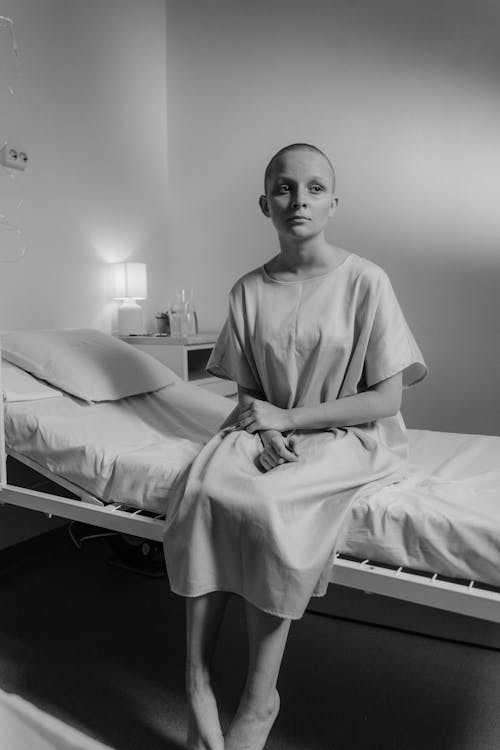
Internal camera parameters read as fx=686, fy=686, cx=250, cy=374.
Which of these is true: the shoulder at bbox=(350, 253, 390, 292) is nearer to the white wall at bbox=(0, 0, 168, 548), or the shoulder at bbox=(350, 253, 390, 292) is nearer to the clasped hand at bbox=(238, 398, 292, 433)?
the clasped hand at bbox=(238, 398, 292, 433)

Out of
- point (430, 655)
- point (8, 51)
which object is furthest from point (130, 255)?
point (430, 655)

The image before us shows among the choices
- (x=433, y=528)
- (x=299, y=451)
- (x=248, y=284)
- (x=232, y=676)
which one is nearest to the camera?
(x=433, y=528)

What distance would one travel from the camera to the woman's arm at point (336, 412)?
140 cm

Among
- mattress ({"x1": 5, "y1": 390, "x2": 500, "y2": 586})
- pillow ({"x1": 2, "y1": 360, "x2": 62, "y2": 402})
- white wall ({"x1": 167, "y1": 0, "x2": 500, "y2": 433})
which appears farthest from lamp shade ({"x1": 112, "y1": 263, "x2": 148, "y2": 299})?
pillow ({"x1": 2, "y1": 360, "x2": 62, "y2": 402})

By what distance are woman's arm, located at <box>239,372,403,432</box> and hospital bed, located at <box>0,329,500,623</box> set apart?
0.16 m

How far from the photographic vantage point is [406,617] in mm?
1961

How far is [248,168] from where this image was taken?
336 cm

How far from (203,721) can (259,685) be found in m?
0.13

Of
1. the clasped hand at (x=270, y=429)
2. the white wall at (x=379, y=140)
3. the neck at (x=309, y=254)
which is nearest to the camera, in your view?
the clasped hand at (x=270, y=429)

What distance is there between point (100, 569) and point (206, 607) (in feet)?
3.83

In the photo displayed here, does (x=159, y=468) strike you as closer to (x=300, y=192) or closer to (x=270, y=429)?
(x=270, y=429)

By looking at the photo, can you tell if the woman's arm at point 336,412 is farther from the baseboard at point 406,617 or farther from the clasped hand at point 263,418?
the baseboard at point 406,617

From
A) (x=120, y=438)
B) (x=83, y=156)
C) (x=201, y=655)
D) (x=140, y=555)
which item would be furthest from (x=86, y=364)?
(x=83, y=156)

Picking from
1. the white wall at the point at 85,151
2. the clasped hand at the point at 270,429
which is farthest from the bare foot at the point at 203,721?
the white wall at the point at 85,151
